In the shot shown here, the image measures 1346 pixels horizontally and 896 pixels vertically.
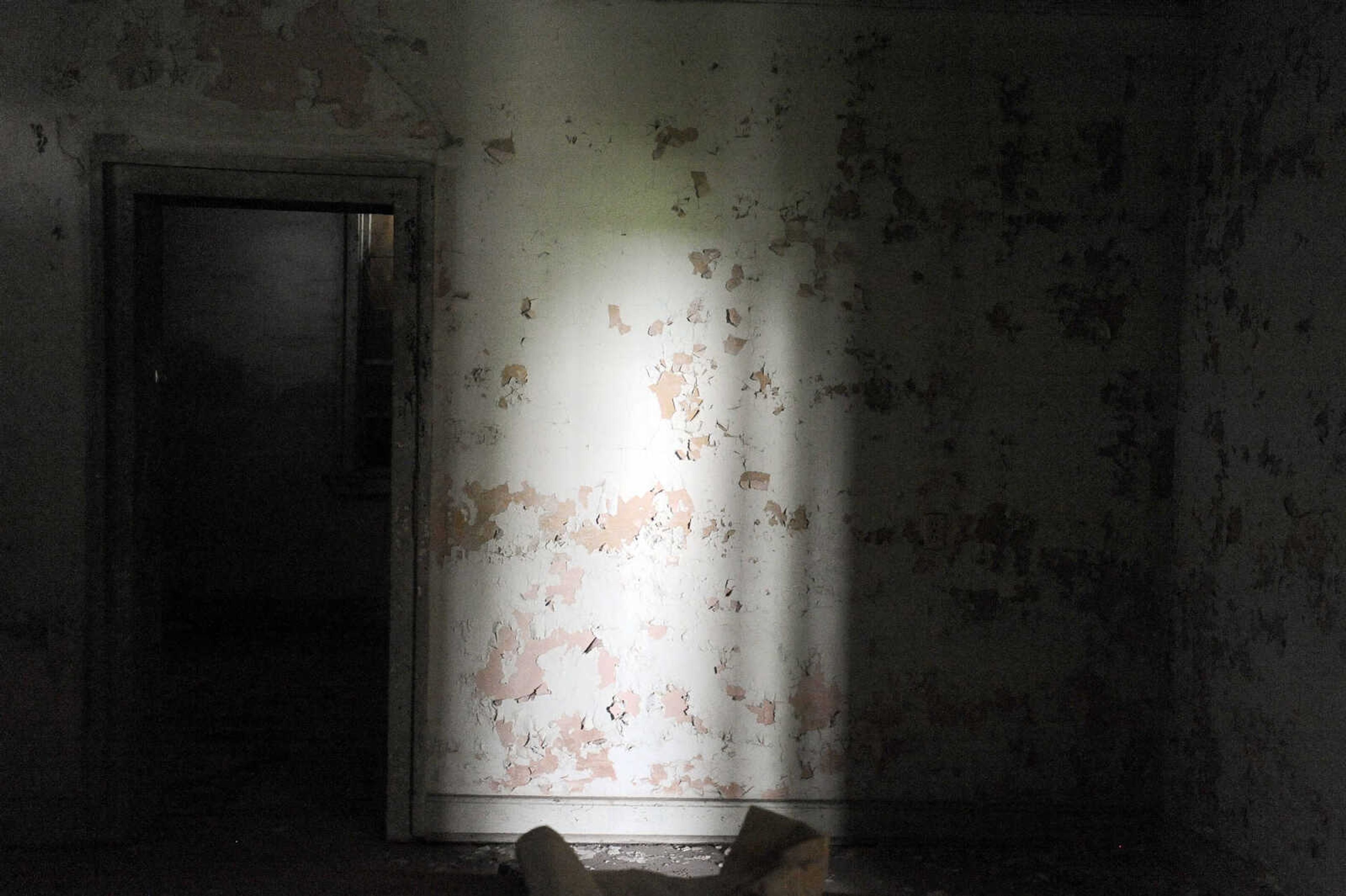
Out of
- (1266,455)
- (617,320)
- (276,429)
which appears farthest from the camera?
(276,429)

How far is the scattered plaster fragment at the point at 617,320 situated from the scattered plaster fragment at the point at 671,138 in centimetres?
44

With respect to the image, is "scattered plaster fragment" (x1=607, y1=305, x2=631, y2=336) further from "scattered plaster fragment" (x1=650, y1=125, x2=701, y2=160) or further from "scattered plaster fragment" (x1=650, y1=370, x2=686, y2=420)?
"scattered plaster fragment" (x1=650, y1=125, x2=701, y2=160)

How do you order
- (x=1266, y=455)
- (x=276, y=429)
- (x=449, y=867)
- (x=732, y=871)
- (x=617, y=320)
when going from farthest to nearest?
(x=276, y=429) → (x=617, y=320) → (x=449, y=867) → (x=1266, y=455) → (x=732, y=871)

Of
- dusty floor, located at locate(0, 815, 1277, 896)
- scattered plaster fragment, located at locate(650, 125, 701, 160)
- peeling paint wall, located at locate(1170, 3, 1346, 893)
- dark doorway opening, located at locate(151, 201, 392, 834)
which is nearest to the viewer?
peeling paint wall, located at locate(1170, 3, 1346, 893)

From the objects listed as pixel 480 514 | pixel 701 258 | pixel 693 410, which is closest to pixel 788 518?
pixel 693 410

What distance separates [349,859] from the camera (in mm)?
2738

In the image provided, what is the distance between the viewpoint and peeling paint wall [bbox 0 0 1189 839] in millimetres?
2773

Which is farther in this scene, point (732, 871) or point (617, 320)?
point (617, 320)

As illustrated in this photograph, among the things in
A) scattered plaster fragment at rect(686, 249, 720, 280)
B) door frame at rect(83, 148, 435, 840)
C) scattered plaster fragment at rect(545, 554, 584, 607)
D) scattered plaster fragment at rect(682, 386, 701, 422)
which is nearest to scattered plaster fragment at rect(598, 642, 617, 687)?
scattered plaster fragment at rect(545, 554, 584, 607)

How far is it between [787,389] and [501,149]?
1061mm

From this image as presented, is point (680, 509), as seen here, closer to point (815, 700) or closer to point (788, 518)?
point (788, 518)

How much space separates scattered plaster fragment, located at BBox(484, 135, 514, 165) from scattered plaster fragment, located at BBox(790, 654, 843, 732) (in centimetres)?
169

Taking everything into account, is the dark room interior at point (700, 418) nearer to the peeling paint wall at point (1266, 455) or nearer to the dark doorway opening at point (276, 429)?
the peeling paint wall at point (1266, 455)

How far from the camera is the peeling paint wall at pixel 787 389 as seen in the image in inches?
109
